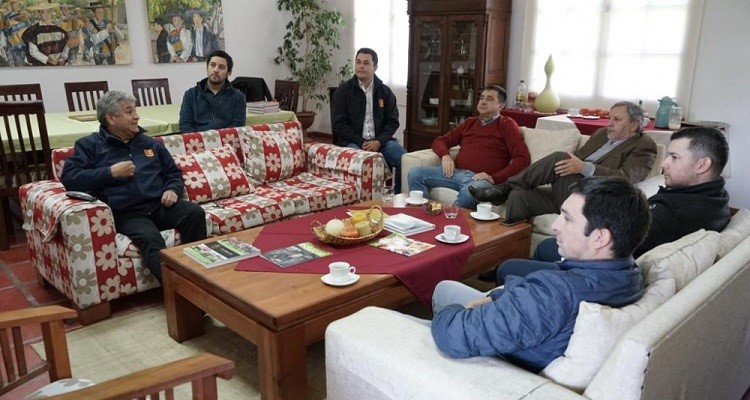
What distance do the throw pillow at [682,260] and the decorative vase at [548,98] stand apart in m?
3.24

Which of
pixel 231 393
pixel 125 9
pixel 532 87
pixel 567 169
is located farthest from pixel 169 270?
pixel 125 9

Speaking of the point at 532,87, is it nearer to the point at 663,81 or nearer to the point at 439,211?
the point at 663,81

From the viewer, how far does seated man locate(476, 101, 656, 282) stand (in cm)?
305

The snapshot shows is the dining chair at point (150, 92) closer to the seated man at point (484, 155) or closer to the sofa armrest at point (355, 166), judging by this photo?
the sofa armrest at point (355, 166)

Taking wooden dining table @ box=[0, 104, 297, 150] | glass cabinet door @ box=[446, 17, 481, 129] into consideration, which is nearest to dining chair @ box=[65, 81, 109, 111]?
wooden dining table @ box=[0, 104, 297, 150]

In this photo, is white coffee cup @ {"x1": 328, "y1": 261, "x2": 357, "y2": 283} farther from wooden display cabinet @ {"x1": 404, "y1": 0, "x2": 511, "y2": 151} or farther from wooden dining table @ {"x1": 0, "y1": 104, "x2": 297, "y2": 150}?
wooden display cabinet @ {"x1": 404, "y1": 0, "x2": 511, "y2": 151}

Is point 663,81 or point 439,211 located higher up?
point 663,81

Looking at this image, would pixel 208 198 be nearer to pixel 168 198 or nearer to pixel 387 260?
pixel 168 198

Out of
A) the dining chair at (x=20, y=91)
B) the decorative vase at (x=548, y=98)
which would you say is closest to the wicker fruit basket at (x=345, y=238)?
the decorative vase at (x=548, y=98)

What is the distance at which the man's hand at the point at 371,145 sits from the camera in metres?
4.25

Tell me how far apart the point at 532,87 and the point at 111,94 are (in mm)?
3757

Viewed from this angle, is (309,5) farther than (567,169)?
Yes

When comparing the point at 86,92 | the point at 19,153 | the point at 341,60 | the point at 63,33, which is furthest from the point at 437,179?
the point at 63,33

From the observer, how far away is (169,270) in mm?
2361
